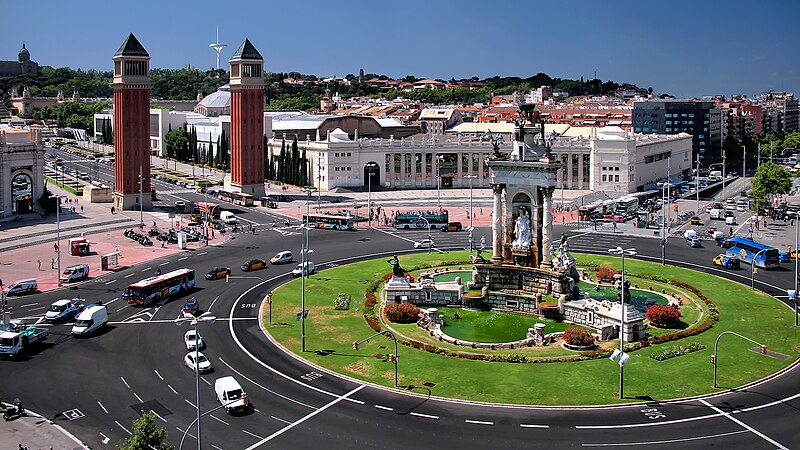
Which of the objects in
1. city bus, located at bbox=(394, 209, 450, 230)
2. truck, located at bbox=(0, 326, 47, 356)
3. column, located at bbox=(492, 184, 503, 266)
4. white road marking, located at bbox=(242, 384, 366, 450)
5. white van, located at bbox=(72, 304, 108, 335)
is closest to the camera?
white road marking, located at bbox=(242, 384, 366, 450)

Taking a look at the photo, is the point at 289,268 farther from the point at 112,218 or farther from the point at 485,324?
the point at 112,218

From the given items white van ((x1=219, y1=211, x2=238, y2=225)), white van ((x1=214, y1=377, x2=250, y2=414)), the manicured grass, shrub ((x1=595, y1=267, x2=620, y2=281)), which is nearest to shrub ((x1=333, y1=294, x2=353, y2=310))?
the manicured grass

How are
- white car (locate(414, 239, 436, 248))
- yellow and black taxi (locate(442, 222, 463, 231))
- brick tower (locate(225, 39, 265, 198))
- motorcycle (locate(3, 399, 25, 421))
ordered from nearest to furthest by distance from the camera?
motorcycle (locate(3, 399, 25, 421)), white car (locate(414, 239, 436, 248)), yellow and black taxi (locate(442, 222, 463, 231)), brick tower (locate(225, 39, 265, 198))

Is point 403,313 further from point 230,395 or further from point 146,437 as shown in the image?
point 146,437

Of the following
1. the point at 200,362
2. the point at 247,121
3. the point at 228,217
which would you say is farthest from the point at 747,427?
the point at 247,121

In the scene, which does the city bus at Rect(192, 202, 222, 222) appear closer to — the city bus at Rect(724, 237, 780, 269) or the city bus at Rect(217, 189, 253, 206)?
the city bus at Rect(217, 189, 253, 206)

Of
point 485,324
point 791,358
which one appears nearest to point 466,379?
point 485,324
